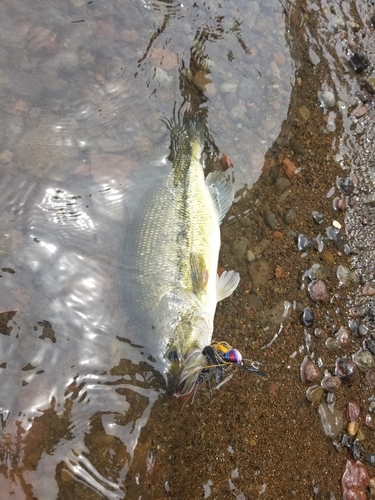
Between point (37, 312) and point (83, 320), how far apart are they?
0.45 metres

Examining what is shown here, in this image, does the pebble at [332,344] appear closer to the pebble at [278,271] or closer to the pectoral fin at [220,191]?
the pebble at [278,271]

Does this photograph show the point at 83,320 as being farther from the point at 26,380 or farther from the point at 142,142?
the point at 142,142

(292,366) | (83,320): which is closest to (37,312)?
(83,320)

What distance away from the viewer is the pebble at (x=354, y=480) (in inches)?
174

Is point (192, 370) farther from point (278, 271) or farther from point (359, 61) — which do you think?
point (359, 61)

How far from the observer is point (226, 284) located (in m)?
4.59

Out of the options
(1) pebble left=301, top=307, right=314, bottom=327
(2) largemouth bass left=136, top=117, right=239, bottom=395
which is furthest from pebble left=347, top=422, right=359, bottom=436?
(2) largemouth bass left=136, top=117, right=239, bottom=395

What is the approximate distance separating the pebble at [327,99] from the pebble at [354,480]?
13.8ft

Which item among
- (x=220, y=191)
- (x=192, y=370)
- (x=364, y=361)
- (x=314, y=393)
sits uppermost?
(x=220, y=191)

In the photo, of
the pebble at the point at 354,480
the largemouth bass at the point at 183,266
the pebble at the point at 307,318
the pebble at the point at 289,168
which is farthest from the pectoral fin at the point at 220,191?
the pebble at the point at 354,480

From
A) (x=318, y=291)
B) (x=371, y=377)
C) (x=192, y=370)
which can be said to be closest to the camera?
(x=192, y=370)

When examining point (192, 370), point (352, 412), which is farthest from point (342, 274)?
point (192, 370)

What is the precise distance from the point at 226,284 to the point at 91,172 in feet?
6.27

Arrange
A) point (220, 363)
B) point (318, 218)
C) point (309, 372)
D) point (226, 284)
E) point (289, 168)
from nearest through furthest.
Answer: point (220, 363)
point (226, 284)
point (309, 372)
point (318, 218)
point (289, 168)
